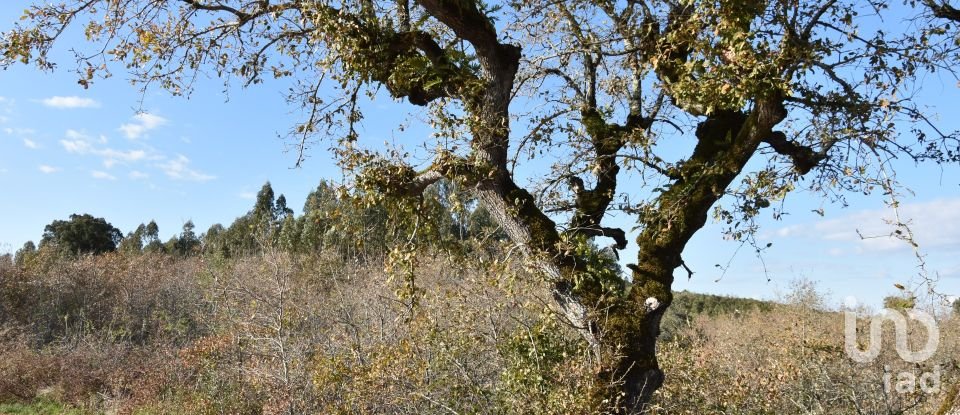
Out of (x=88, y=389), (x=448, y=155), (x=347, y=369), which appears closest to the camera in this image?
(x=448, y=155)

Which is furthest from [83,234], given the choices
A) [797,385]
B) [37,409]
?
[797,385]

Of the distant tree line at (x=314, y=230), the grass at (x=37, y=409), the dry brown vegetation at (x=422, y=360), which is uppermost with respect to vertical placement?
the distant tree line at (x=314, y=230)

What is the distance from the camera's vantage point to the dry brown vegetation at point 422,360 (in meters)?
5.70

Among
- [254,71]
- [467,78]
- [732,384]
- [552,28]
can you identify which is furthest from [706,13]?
[254,71]

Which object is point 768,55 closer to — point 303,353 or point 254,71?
point 254,71

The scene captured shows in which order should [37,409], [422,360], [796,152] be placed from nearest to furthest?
[796,152]
[422,360]
[37,409]

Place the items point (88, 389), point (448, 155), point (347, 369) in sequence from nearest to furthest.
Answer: point (448, 155)
point (347, 369)
point (88, 389)

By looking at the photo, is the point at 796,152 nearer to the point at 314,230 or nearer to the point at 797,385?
the point at 797,385

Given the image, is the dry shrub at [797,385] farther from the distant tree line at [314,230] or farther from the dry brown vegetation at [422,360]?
the distant tree line at [314,230]

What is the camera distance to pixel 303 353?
344 inches

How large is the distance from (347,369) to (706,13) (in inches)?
212

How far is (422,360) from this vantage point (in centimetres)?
631

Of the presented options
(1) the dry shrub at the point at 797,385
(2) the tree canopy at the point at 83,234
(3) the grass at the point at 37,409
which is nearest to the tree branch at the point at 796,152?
(1) the dry shrub at the point at 797,385

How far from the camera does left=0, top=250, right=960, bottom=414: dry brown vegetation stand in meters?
5.70
